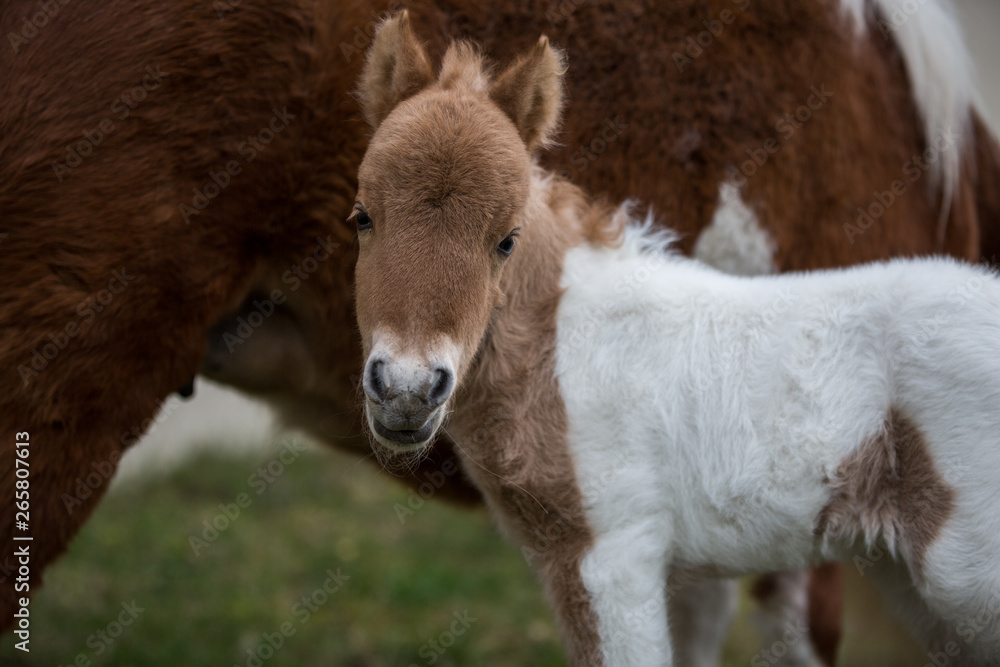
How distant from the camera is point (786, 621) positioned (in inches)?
147

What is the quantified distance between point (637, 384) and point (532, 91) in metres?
0.86

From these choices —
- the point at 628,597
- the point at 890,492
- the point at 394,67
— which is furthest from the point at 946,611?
the point at 394,67

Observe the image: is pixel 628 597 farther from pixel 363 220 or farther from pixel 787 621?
pixel 787 621

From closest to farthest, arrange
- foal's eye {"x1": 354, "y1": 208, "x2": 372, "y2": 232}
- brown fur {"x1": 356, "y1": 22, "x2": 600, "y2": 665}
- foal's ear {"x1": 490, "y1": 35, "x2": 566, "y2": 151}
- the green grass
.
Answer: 1. brown fur {"x1": 356, "y1": 22, "x2": 600, "y2": 665}
2. foal's eye {"x1": 354, "y1": 208, "x2": 372, "y2": 232}
3. foal's ear {"x1": 490, "y1": 35, "x2": 566, "y2": 151}
4. the green grass

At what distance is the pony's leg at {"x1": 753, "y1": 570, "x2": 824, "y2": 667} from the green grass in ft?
0.67

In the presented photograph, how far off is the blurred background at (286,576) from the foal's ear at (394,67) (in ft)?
5.24

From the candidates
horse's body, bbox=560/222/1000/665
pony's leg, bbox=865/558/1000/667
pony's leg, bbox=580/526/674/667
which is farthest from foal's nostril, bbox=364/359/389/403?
pony's leg, bbox=865/558/1000/667

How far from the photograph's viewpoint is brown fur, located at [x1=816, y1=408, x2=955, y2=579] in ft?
7.49

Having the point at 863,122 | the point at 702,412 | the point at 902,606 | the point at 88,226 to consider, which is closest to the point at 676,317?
the point at 702,412

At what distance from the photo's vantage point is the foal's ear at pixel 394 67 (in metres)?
2.47

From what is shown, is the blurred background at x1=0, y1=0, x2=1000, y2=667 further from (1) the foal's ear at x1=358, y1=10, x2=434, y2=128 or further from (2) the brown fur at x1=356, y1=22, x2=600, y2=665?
(1) the foal's ear at x1=358, y1=10, x2=434, y2=128

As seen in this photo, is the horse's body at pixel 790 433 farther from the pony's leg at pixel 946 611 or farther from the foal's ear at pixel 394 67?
the foal's ear at pixel 394 67

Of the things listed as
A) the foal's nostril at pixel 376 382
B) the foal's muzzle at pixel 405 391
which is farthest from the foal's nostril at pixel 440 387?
the foal's nostril at pixel 376 382

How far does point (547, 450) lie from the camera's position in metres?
2.53
